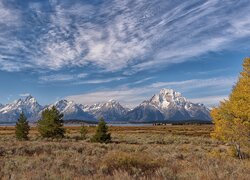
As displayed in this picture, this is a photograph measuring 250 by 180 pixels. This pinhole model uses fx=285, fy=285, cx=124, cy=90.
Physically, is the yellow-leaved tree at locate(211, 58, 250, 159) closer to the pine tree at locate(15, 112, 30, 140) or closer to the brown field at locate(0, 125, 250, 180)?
the brown field at locate(0, 125, 250, 180)

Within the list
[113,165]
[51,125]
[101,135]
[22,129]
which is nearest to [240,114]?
[113,165]

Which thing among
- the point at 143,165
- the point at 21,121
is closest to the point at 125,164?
the point at 143,165

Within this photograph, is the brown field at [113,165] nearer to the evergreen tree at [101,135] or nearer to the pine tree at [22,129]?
the evergreen tree at [101,135]

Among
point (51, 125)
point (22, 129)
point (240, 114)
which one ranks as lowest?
point (22, 129)

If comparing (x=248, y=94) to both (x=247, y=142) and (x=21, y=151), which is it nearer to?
(x=247, y=142)

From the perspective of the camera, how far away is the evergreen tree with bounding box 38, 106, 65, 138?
4644cm

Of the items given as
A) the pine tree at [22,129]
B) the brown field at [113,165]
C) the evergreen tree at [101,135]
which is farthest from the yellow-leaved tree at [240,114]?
the pine tree at [22,129]

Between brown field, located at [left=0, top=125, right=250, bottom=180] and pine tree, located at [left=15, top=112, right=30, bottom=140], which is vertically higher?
pine tree, located at [left=15, top=112, right=30, bottom=140]

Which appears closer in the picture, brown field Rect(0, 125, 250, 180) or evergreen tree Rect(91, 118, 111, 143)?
brown field Rect(0, 125, 250, 180)

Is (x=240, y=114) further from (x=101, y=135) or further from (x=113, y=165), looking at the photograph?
(x=101, y=135)

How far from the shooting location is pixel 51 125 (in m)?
46.8

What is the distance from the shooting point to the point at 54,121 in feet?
155

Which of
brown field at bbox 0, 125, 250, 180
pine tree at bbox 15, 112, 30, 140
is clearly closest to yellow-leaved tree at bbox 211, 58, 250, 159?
brown field at bbox 0, 125, 250, 180

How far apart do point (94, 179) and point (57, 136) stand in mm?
40913
